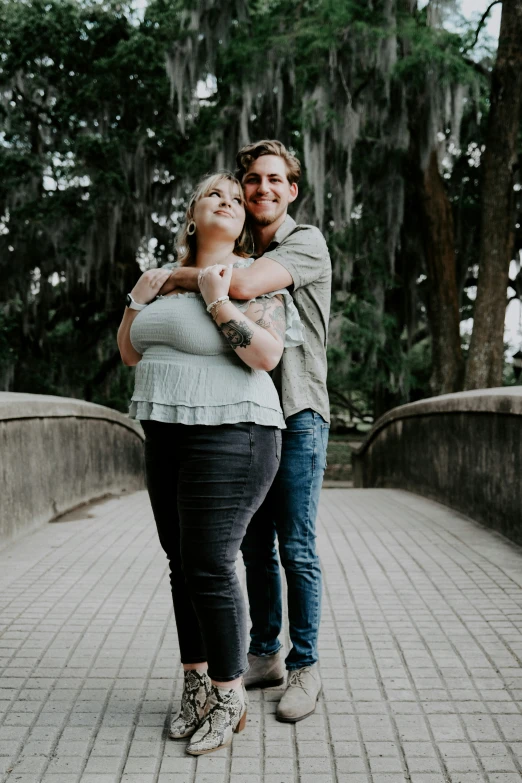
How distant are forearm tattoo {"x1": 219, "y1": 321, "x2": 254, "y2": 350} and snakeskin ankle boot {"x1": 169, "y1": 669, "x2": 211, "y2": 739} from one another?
988 mm

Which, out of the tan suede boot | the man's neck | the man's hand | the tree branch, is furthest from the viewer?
the tree branch

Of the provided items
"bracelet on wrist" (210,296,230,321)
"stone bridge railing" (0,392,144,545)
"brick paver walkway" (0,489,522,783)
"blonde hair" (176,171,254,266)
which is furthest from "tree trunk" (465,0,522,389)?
"bracelet on wrist" (210,296,230,321)

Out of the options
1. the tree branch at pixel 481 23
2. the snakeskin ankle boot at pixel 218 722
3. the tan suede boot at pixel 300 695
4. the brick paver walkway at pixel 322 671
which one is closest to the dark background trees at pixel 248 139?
the tree branch at pixel 481 23

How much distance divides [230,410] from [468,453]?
4.60m

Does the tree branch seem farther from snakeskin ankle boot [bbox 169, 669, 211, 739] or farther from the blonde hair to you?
snakeskin ankle boot [bbox 169, 669, 211, 739]

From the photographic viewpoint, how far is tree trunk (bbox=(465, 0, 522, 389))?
34.9 feet

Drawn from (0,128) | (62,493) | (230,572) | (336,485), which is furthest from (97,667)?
(336,485)

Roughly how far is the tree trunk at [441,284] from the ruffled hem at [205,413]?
31.7 feet

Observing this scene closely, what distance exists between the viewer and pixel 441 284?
11875 millimetres

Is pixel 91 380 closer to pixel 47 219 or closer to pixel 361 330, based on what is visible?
pixel 47 219

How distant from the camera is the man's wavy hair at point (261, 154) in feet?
8.96

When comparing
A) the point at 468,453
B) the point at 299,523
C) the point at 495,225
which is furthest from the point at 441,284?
the point at 299,523

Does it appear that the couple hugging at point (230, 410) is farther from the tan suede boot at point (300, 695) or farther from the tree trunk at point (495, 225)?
the tree trunk at point (495, 225)

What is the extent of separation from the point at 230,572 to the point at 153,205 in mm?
12824
